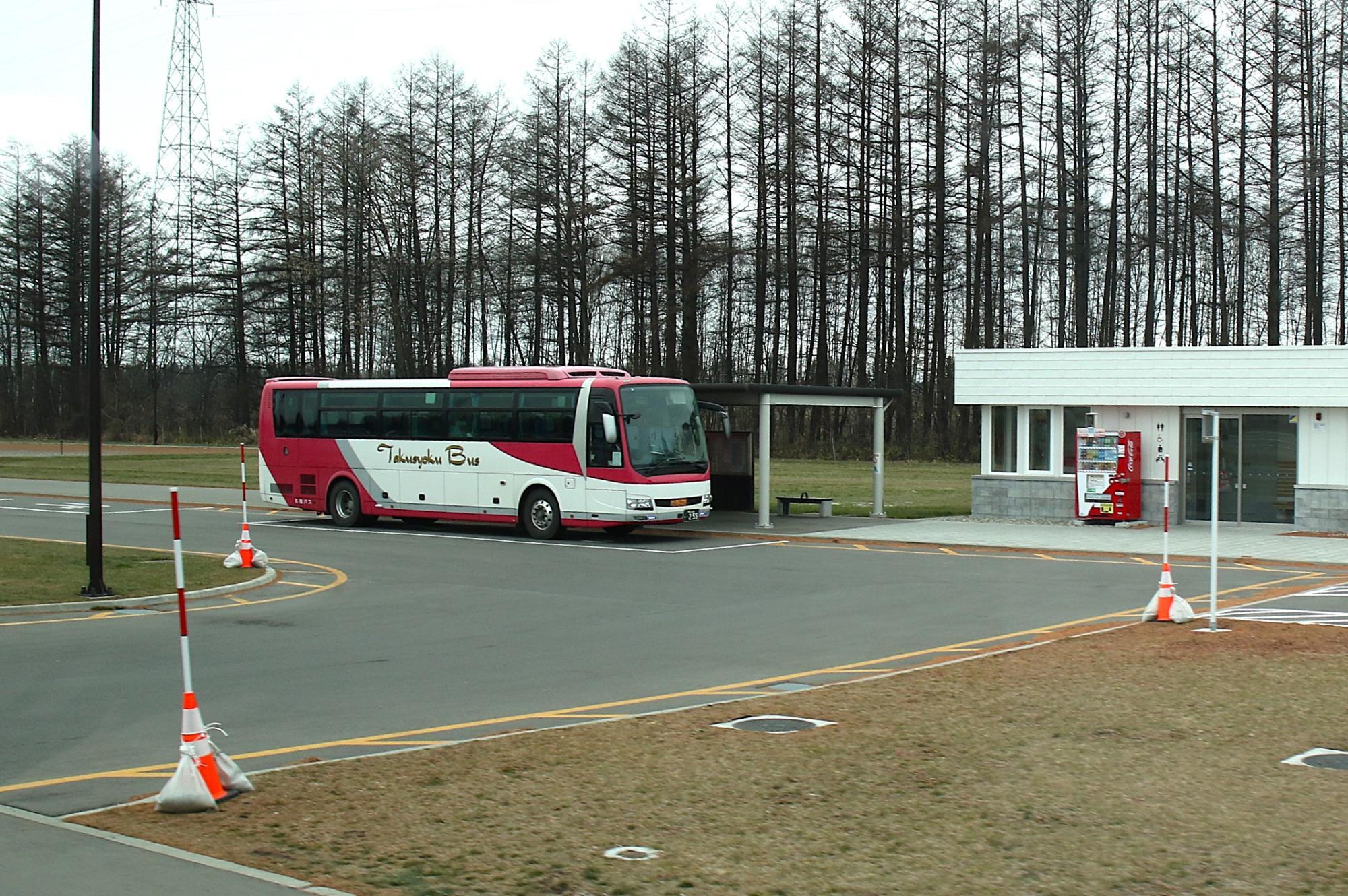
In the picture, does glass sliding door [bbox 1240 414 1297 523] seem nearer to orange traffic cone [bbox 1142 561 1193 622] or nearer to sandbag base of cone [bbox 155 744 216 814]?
orange traffic cone [bbox 1142 561 1193 622]

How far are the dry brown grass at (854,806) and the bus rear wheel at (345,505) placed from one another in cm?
2087

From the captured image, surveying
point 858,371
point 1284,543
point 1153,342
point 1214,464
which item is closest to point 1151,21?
point 1153,342

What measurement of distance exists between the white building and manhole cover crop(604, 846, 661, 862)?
925 inches

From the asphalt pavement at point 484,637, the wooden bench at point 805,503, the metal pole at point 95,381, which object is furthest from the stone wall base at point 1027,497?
the metal pole at point 95,381

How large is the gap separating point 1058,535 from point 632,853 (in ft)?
71.1

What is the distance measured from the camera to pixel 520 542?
2595cm

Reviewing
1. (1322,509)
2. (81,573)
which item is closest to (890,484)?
(1322,509)

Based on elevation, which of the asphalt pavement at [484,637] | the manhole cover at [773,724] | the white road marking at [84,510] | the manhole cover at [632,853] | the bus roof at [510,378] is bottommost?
the asphalt pavement at [484,637]

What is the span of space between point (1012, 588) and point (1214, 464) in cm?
474

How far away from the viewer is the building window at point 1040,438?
98.1 ft

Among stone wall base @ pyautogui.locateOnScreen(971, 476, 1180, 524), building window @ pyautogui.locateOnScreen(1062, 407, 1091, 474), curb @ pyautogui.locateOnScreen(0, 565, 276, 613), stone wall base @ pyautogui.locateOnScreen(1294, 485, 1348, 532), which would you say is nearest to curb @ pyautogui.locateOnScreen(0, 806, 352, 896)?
curb @ pyautogui.locateOnScreen(0, 565, 276, 613)

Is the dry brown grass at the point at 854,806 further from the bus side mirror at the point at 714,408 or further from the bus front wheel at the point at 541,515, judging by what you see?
the bus side mirror at the point at 714,408

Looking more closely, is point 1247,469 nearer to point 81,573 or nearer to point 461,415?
point 461,415

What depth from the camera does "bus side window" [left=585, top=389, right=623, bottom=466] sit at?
2541 cm
